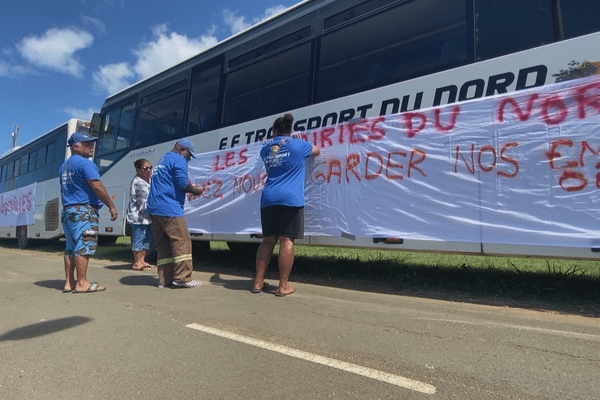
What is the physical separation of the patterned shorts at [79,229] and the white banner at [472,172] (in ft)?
8.06

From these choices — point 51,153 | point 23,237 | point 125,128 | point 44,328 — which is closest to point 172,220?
point 44,328

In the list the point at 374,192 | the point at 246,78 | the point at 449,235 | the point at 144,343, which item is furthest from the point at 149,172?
the point at 449,235

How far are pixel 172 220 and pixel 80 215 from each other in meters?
0.95

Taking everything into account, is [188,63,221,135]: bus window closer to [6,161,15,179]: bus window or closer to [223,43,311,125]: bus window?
[223,43,311,125]: bus window

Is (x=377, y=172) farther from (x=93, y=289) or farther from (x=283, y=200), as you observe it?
(x=93, y=289)

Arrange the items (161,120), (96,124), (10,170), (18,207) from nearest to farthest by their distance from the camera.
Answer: (161,120) → (96,124) → (18,207) → (10,170)

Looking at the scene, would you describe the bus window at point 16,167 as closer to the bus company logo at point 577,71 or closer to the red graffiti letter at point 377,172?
the red graffiti letter at point 377,172

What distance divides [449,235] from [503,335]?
1287 millimetres

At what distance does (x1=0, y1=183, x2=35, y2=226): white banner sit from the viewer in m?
11.6

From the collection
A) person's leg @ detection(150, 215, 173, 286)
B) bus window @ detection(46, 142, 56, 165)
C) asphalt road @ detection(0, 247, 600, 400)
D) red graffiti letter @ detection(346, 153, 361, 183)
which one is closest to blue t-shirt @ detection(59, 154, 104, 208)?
person's leg @ detection(150, 215, 173, 286)

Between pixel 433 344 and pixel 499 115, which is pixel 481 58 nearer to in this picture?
pixel 499 115

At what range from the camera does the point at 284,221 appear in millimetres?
4043

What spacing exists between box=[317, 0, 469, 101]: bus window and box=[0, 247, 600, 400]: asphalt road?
2.56 metres

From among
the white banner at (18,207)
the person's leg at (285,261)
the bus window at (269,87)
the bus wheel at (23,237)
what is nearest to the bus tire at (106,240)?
the white banner at (18,207)
